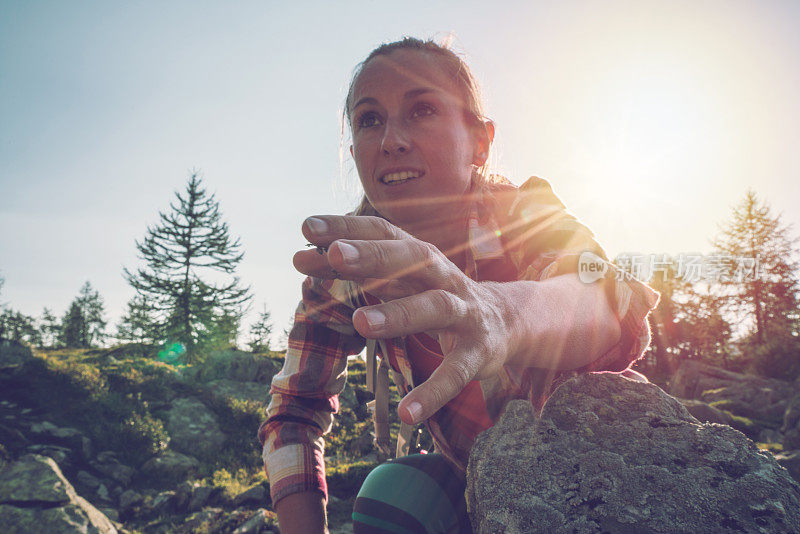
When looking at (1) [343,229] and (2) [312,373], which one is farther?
(2) [312,373]

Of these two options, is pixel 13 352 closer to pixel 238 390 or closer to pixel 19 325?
pixel 238 390

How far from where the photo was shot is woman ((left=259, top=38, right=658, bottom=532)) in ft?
4.00

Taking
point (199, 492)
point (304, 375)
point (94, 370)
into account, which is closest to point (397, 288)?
point (304, 375)

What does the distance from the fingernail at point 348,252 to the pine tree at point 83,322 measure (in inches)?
1996

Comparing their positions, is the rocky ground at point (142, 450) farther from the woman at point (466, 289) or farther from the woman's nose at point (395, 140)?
the woman's nose at point (395, 140)

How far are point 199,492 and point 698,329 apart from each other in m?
31.9

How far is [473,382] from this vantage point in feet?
6.69

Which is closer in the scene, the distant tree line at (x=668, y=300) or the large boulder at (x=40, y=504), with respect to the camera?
the large boulder at (x=40, y=504)

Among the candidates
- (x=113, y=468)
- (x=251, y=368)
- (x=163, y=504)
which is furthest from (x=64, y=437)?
(x=251, y=368)

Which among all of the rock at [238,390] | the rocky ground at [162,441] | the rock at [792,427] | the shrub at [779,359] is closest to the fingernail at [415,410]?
the rocky ground at [162,441]

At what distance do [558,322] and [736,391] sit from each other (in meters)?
18.4

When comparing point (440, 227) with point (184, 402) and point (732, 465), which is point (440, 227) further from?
point (184, 402)

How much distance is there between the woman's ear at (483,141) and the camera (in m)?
2.34

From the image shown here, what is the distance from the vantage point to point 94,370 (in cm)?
1205
